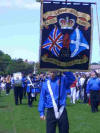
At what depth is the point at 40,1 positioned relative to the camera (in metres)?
8.81

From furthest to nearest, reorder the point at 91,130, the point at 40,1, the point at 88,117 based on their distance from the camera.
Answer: the point at 88,117 < the point at 91,130 < the point at 40,1

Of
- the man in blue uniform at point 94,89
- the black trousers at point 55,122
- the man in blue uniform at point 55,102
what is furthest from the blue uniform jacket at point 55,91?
the man in blue uniform at point 94,89

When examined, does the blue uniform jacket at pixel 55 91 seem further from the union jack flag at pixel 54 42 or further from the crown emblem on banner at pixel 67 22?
the crown emblem on banner at pixel 67 22

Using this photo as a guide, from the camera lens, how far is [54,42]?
351 inches

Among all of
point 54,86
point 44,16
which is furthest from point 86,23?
point 54,86

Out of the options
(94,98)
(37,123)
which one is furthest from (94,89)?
(37,123)

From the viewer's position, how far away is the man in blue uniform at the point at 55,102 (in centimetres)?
879

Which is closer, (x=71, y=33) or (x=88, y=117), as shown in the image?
(x=71, y=33)

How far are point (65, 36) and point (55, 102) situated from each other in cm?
141

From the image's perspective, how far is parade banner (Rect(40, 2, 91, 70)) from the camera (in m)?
8.88

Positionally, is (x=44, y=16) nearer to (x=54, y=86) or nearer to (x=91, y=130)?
(x=54, y=86)

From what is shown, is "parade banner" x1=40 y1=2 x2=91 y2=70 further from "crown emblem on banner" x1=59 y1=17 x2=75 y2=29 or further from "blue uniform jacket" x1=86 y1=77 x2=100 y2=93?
"blue uniform jacket" x1=86 y1=77 x2=100 y2=93

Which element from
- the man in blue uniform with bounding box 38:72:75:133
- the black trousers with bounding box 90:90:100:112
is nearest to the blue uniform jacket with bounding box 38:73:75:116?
the man in blue uniform with bounding box 38:72:75:133

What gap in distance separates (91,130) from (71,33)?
5.48m
